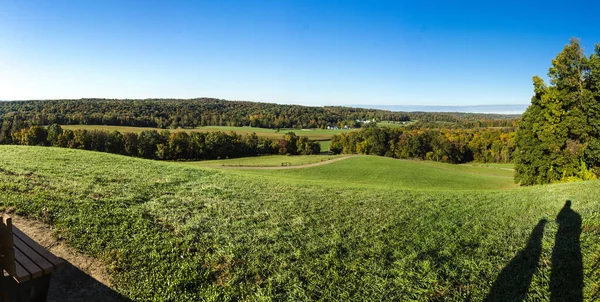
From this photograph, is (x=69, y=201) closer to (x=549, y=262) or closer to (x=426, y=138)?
(x=549, y=262)

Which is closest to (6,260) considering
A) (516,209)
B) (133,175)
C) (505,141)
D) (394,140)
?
(133,175)

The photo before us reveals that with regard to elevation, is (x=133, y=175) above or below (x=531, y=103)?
below

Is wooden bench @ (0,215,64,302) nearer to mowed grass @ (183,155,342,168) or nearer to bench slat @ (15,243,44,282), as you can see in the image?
bench slat @ (15,243,44,282)

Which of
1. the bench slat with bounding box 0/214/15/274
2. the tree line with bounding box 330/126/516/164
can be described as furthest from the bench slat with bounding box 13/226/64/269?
the tree line with bounding box 330/126/516/164

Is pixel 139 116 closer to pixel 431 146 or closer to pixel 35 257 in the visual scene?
pixel 431 146

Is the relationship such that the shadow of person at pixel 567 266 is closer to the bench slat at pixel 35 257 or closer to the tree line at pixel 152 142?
the bench slat at pixel 35 257

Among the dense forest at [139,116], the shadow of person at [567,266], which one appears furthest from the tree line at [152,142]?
the shadow of person at [567,266]
